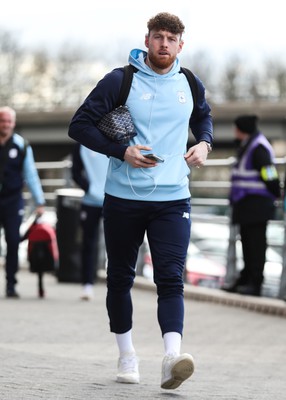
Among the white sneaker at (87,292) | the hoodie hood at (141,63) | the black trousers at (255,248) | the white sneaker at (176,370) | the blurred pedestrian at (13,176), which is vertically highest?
the hoodie hood at (141,63)

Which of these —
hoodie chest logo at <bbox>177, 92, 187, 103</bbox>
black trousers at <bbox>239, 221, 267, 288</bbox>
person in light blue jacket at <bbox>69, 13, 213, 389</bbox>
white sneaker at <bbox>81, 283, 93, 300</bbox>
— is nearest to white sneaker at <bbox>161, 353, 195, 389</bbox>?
person in light blue jacket at <bbox>69, 13, 213, 389</bbox>

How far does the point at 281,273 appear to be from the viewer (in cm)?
1248

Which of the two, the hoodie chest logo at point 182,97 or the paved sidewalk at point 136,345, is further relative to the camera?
the hoodie chest logo at point 182,97

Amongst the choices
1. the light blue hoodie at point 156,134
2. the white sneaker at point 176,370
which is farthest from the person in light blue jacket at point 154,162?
the white sneaker at point 176,370

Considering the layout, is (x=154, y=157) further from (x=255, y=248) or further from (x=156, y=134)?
(x=255, y=248)

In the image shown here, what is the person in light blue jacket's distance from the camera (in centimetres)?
604

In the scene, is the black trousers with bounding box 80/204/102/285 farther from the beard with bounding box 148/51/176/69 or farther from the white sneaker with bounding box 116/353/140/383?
the beard with bounding box 148/51/176/69

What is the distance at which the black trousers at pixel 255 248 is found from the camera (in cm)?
1243

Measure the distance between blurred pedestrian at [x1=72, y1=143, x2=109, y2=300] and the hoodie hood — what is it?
596 cm

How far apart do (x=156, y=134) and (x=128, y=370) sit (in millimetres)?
1217

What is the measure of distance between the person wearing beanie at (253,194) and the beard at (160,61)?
20.1ft

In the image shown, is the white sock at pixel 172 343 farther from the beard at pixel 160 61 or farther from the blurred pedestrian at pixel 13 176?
the blurred pedestrian at pixel 13 176

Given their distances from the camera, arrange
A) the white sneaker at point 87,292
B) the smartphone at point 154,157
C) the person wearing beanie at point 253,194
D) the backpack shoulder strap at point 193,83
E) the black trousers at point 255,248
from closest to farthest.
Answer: the smartphone at point 154,157
the backpack shoulder strap at point 193,83
the person wearing beanie at point 253,194
the black trousers at point 255,248
the white sneaker at point 87,292

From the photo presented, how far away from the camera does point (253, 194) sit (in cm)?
1237
